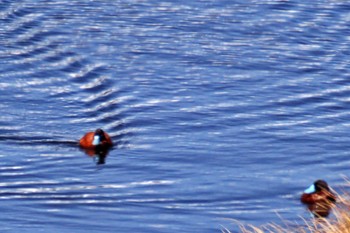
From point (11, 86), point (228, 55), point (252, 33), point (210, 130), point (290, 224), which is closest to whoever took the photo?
point (290, 224)

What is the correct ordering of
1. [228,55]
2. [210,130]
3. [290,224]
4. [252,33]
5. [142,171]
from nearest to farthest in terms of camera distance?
[290,224], [142,171], [210,130], [228,55], [252,33]

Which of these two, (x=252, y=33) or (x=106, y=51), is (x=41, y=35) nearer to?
(x=106, y=51)

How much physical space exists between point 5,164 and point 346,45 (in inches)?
375

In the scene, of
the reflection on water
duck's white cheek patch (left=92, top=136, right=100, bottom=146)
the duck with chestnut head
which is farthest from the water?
duck's white cheek patch (left=92, top=136, right=100, bottom=146)

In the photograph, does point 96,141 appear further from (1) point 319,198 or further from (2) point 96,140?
(1) point 319,198

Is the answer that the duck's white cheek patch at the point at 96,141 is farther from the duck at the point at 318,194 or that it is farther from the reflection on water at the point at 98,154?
the duck at the point at 318,194

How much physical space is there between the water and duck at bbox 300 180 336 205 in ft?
0.80

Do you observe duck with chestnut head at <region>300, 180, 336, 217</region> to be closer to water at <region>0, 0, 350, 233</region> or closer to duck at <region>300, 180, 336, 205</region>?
duck at <region>300, 180, 336, 205</region>

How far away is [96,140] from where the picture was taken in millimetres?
18453

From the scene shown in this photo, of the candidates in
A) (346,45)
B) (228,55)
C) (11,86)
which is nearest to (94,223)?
(11,86)

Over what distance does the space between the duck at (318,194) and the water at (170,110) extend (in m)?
0.24

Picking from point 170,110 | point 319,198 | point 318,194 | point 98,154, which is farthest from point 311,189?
point 170,110

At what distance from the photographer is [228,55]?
24.2 metres

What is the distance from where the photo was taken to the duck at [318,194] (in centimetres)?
1480
